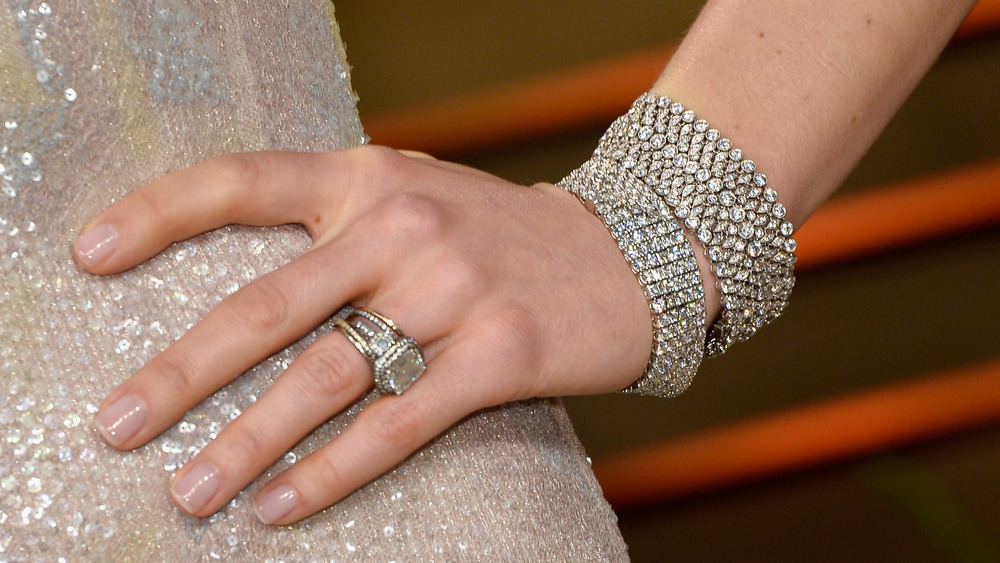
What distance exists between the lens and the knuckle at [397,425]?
0.54m

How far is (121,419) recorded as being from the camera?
19.0 inches

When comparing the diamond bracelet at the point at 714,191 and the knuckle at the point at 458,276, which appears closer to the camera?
the knuckle at the point at 458,276

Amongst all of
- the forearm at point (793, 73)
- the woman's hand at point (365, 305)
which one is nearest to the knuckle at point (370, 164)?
the woman's hand at point (365, 305)

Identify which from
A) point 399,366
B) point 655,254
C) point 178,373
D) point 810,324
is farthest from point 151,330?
point 810,324

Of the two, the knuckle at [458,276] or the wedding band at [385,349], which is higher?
the knuckle at [458,276]

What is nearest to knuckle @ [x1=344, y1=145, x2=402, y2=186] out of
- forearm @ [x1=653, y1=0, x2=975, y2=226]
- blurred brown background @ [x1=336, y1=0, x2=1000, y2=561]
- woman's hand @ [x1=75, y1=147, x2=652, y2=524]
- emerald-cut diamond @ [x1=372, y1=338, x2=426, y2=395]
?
woman's hand @ [x1=75, y1=147, x2=652, y2=524]

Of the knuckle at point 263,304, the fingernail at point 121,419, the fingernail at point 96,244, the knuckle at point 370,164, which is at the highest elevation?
the knuckle at point 370,164

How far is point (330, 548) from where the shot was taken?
517 mm

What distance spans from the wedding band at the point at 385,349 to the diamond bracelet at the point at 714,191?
0.24 meters

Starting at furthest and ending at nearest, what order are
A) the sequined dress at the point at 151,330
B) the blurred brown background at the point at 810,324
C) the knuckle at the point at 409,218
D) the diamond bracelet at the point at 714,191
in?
the blurred brown background at the point at 810,324, the diamond bracelet at the point at 714,191, the knuckle at the point at 409,218, the sequined dress at the point at 151,330

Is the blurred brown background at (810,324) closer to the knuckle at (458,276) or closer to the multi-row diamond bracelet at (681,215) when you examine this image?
the multi-row diamond bracelet at (681,215)

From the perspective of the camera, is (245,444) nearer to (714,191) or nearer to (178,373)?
(178,373)

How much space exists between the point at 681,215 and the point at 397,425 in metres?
0.28

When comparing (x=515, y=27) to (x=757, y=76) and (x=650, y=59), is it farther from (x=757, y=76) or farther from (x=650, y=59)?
(x=757, y=76)
